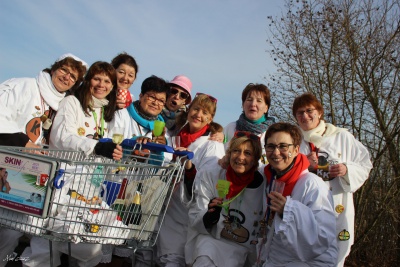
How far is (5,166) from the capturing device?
306cm

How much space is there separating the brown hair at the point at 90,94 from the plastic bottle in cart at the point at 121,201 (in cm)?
132

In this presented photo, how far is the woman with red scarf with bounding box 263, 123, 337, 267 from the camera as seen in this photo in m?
3.24

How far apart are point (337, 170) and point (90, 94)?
2.70m

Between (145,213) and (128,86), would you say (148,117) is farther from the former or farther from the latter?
(145,213)

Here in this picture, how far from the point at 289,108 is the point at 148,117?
4009 millimetres

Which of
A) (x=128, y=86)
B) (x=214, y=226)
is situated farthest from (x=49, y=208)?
(x=128, y=86)

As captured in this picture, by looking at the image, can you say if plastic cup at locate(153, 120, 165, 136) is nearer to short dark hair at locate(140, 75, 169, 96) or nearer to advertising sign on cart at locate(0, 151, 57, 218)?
short dark hair at locate(140, 75, 169, 96)

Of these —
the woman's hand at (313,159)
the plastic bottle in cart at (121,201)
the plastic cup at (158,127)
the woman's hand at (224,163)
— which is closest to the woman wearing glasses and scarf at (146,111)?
the plastic cup at (158,127)

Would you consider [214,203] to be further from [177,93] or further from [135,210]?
[177,93]

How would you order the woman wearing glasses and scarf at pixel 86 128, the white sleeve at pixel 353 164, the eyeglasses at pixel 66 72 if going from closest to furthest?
the woman wearing glasses and scarf at pixel 86 128, the eyeglasses at pixel 66 72, the white sleeve at pixel 353 164

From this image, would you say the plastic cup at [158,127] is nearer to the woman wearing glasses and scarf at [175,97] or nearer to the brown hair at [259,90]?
the woman wearing glasses and scarf at [175,97]

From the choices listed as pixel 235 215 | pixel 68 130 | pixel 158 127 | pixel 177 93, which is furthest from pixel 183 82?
pixel 235 215

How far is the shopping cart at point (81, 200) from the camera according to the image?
297cm

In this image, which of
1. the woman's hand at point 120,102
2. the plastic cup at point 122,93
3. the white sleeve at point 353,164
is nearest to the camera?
the white sleeve at point 353,164
